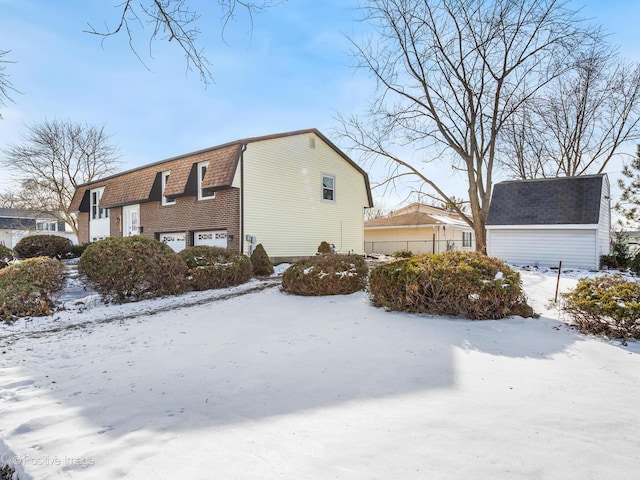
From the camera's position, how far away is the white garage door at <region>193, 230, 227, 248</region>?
1486 centimetres

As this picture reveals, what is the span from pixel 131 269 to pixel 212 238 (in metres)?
7.80

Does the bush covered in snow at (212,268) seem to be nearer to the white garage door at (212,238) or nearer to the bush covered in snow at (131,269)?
the bush covered in snow at (131,269)

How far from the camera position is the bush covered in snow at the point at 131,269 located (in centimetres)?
740

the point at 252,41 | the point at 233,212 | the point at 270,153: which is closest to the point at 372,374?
the point at 252,41

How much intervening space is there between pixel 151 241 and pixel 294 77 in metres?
4.75

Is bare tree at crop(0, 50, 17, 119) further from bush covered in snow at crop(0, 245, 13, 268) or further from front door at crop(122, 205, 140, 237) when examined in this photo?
front door at crop(122, 205, 140, 237)

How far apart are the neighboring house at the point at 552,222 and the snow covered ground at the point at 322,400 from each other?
37.1 ft

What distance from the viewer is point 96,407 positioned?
9.85ft

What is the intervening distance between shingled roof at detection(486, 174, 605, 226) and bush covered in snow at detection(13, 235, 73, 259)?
20347 millimetres

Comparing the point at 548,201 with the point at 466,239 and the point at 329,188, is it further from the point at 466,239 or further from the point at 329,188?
the point at 466,239

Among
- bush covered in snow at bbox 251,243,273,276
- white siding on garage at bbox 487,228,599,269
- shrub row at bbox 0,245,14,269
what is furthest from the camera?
white siding on garage at bbox 487,228,599,269

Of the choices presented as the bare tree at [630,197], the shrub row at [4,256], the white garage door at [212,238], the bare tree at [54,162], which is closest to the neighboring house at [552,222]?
the bare tree at [630,197]

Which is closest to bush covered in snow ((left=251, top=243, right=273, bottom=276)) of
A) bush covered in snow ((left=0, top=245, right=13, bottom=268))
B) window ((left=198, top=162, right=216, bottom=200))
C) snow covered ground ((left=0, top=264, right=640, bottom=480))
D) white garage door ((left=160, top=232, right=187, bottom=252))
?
window ((left=198, top=162, right=216, bottom=200))

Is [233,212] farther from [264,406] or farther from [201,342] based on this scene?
[264,406]
